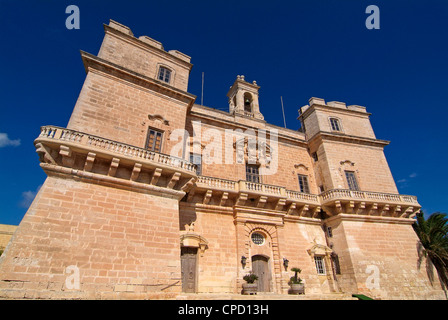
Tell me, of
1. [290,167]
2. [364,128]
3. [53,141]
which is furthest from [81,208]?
[364,128]

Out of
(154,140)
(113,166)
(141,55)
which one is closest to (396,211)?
(154,140)

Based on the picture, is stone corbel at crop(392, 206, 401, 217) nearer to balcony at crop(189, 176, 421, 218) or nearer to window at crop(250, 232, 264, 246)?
balcony at crop(189, 176, 421, 218)

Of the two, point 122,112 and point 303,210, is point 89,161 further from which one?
point 303,210

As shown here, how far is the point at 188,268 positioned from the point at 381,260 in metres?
11.8

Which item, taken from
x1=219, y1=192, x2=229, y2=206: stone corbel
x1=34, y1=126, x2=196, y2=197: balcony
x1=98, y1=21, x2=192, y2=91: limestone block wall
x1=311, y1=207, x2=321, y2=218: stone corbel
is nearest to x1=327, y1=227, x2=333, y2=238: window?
x1=311, y1=207, x2=321, y2=218: stone corbel

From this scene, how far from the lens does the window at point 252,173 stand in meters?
16.8

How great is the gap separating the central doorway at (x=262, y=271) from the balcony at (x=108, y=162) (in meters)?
6.27

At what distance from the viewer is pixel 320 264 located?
50.4 ft

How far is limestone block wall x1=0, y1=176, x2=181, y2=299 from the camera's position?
25.2ft

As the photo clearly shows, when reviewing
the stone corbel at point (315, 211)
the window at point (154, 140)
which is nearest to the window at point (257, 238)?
the stone corbel at point (315, 211)

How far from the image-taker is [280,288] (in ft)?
43.0

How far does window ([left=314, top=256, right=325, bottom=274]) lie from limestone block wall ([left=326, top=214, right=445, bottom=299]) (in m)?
1.04
